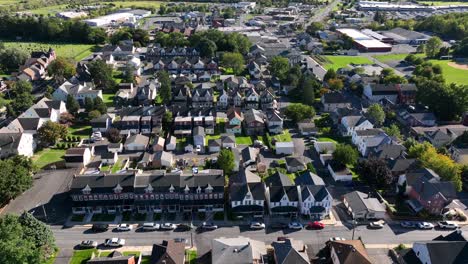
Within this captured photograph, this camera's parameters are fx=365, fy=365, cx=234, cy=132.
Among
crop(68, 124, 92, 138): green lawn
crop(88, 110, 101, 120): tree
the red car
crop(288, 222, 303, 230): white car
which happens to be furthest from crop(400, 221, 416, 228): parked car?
crop(88, 110, 101, 120): tree

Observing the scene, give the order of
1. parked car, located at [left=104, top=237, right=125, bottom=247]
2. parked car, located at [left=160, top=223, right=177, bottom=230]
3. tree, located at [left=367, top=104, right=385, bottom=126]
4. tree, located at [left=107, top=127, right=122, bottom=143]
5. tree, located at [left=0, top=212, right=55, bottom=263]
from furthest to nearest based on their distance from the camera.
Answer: tree, located at [left=367, top=104, right=385, bottom=126], tree, located at [left=107, top=127, right=122, bottom=143], parked car, located at [left=160, top=223, right=177, bottom=230], parked car, located at [left=104, top=237, right=125, bottom=247], tree, located at [left=0, top=212, right=55, bottom=263]

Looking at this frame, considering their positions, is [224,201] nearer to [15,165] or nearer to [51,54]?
[15,165]

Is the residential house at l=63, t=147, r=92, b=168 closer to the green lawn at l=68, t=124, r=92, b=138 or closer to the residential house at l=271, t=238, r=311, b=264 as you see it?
the green lawn at l=68, t=124, r=92, b=138

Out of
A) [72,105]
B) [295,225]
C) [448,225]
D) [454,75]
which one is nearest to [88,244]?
[295,225]

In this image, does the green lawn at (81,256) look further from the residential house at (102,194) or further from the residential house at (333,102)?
the residential house at (333,102)

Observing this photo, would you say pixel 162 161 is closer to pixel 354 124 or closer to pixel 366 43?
pixel 354 124

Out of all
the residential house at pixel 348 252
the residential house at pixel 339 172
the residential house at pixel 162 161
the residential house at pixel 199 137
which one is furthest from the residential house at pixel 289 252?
the residential house at pixel 199 137
